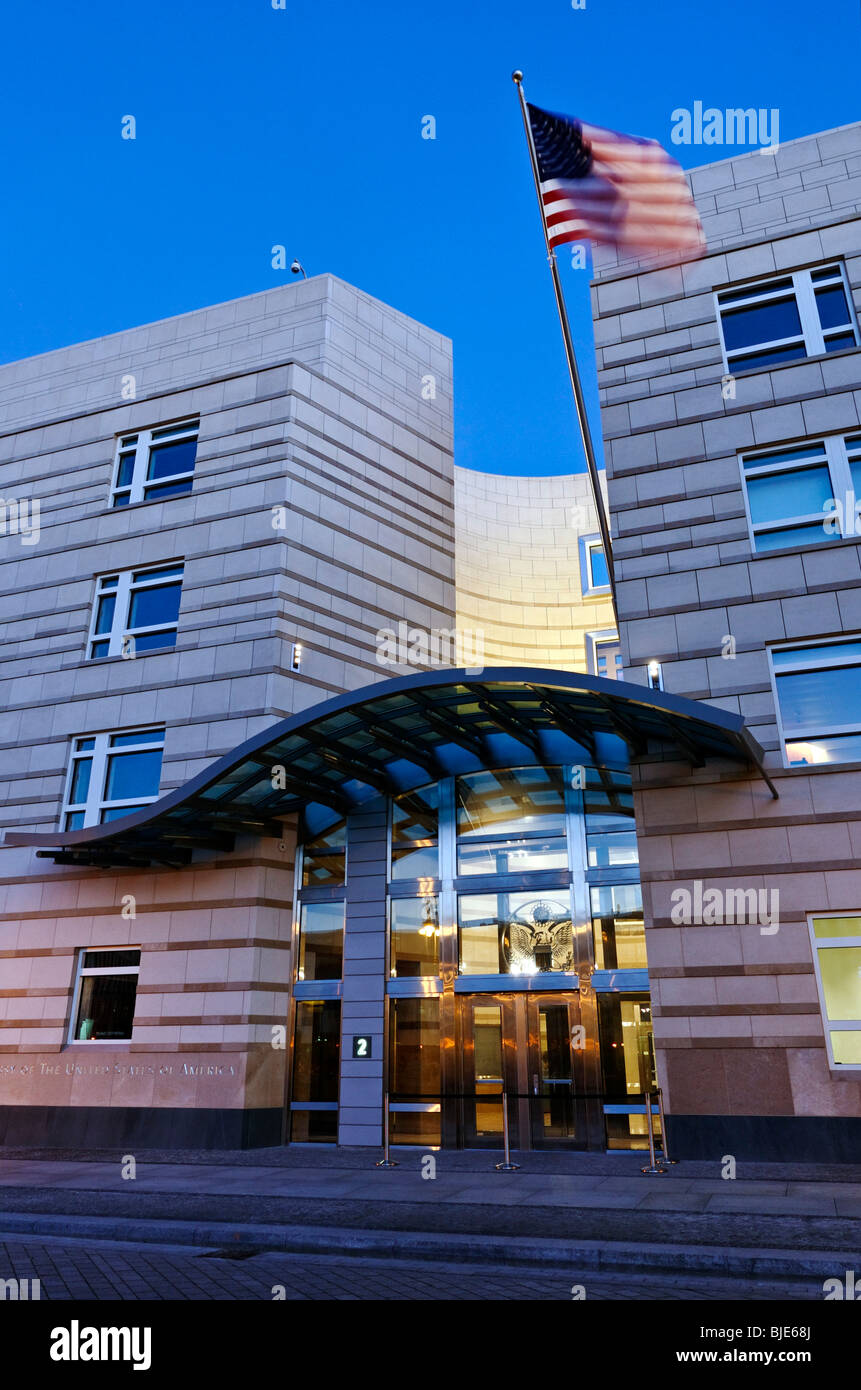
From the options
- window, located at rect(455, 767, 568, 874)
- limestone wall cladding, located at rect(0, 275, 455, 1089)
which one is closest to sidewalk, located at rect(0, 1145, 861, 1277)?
limestone wall cladding, located at rect(0, 275, 455, 1089)

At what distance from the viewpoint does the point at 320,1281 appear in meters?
8.18

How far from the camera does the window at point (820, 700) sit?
15414 millimetres

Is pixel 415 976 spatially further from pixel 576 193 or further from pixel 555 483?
pixel 555 483

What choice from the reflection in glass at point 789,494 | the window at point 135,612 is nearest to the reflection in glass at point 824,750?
the reflection in glass at point 789,494

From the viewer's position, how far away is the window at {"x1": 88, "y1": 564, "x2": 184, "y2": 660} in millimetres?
21594

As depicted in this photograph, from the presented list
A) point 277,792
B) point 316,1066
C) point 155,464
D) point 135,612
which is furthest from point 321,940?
point 155,464

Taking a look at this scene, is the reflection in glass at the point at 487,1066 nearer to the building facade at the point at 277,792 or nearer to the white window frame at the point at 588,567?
the building facade at the point at 277,792

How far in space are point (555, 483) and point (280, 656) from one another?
16.3 m

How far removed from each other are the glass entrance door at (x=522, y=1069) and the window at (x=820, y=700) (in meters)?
5.71

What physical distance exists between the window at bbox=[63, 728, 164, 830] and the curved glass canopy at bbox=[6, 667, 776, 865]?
1.10m

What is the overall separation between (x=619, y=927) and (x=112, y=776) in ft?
35.9

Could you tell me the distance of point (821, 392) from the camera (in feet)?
55.7

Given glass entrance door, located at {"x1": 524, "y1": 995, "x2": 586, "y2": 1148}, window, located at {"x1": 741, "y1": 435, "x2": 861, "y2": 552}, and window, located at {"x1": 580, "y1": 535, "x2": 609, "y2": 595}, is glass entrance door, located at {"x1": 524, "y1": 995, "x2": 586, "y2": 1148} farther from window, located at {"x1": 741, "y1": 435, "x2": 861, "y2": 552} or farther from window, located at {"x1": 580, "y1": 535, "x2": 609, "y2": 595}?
window, located at {"x1": 580, "y1": 535, "x2": 609, "y2": 595}
